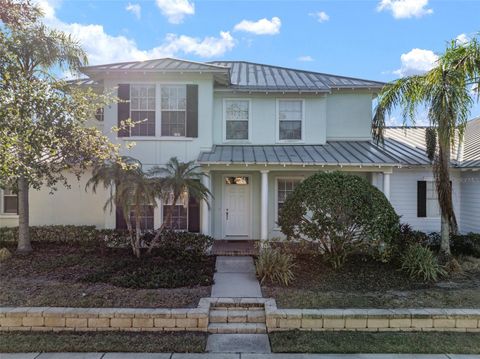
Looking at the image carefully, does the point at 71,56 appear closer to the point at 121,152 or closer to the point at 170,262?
the point at 121,152

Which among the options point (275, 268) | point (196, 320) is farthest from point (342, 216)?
point (196, 320)

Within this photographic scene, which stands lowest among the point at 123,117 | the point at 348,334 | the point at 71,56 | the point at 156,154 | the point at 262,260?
the point at 348,334

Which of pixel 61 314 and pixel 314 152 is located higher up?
pixel 314 152

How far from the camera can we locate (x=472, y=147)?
13555 millimetres

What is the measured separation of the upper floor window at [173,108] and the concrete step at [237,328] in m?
6.73

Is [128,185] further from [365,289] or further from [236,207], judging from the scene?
[365,289]

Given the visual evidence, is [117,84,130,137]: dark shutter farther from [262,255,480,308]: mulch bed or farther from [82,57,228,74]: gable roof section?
[262,255,480,308]: mulch bed

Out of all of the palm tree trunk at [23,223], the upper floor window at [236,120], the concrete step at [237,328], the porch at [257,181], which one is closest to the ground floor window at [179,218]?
the porch at [257,181]

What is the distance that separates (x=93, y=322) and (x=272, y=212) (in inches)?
295

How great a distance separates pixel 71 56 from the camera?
9742 millimetres

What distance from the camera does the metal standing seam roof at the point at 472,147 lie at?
11922mm

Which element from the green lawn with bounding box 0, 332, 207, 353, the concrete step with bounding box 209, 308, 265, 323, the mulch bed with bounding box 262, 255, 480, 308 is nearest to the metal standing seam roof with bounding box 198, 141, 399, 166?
the mulch bed with bounding box 262, 255, 480, 308

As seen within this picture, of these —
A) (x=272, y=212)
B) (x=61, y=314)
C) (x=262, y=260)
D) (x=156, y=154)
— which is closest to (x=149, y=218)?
(x=156, y=154)

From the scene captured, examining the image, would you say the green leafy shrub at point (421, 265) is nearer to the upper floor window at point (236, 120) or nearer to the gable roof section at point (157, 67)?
the upper floor window at point (236, 120)
